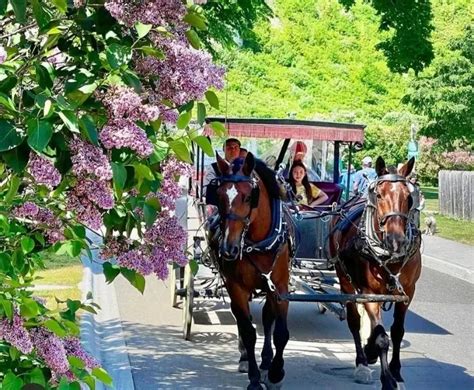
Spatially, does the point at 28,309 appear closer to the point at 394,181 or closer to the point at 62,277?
the point at 394,181

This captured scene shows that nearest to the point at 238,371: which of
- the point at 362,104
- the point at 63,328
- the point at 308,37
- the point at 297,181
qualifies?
the point at 297,181

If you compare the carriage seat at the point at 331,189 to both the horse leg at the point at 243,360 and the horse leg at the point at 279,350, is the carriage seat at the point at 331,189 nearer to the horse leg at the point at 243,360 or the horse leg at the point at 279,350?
the horse leg at the point at 243,360

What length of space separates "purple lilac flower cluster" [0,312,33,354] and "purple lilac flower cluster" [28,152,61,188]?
51 cm

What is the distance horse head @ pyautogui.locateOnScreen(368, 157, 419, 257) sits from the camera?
7.87 meters

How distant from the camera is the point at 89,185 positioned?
10.8 ft

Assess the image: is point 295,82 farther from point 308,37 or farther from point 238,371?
point 238,371

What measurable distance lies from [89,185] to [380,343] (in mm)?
5112

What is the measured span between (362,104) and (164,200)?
54.0m

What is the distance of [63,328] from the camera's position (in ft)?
11.7

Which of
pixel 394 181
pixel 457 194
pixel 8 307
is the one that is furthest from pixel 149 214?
pixel 457 194

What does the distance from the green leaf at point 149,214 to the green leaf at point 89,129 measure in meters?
0.55

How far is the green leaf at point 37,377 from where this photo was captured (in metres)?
3.25

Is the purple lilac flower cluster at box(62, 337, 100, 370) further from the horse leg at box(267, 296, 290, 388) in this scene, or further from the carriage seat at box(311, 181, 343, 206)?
the carriage seat at box(311, 181, 343, 206)

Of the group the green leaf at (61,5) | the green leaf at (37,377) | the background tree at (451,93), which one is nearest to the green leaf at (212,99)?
the green leaf at (61,5)
